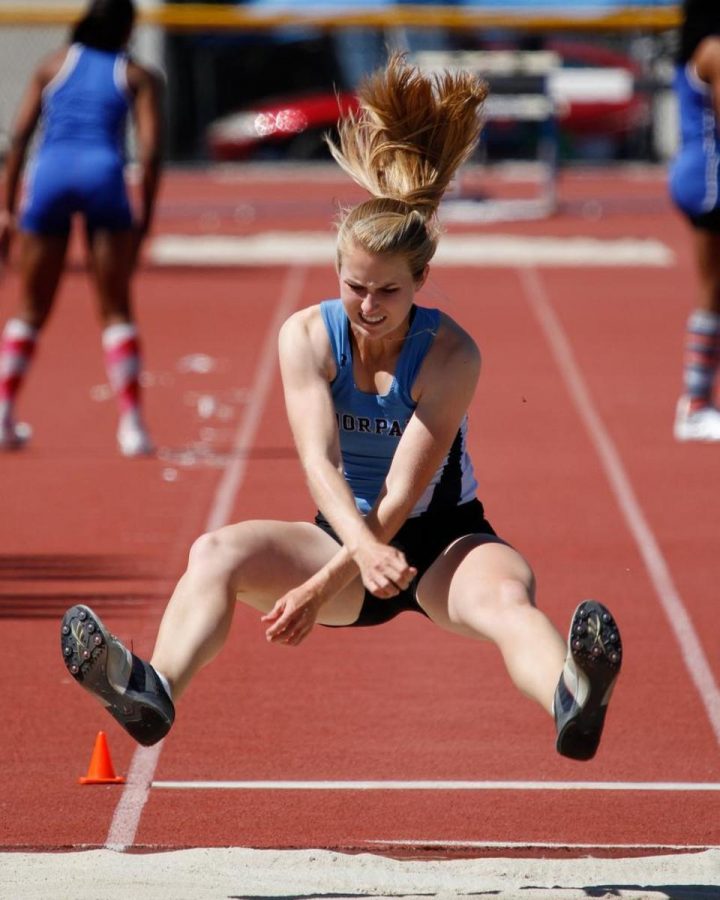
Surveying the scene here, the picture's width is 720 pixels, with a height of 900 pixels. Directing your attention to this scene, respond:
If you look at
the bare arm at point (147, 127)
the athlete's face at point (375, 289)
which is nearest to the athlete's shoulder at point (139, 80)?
the bare arm at point (147, 127)

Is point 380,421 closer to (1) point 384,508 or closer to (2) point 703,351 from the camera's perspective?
(1) point 384,508

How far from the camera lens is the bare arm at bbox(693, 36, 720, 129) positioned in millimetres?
9141

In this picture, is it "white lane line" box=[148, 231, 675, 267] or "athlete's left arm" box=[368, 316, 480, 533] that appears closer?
"athlete's left arm" box=[368, 316, 480, 533]

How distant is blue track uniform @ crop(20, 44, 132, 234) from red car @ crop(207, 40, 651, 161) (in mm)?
17807

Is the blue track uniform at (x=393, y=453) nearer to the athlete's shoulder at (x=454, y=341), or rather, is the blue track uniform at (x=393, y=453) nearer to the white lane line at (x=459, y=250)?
the athlete's shoulder at (x=454, y=341)

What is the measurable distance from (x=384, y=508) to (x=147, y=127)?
17.3ft

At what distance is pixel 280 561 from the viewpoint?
4.46 metres

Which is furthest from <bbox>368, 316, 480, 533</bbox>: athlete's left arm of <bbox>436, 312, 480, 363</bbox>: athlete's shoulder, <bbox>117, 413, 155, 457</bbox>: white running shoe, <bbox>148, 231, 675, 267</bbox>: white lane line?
<bbox>148, 231, 675, 267</bbox>: white lane line

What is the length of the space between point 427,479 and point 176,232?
17216mm

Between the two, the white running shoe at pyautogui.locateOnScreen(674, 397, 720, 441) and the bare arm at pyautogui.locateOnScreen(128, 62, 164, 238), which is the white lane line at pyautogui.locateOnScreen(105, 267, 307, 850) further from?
the white running shoe at pyautogui.locateOnScreen(674, 397, 720, 441)

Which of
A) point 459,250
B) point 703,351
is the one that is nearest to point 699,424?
point 703,351

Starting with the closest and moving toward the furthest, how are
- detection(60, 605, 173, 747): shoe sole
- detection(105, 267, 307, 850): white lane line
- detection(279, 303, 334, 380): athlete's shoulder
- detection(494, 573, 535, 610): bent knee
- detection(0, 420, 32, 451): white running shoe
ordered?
→ detection(60, 605, 173, 747): shoe sole → detection(494, 573, 535, 610): bent knee → detection(279, 303, 334, 380): athlete's shoulder → detection(105, 267, 307, 850): white lane line → detection(0, 420, 32, 451): white running shoe

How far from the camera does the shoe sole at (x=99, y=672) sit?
4090 mm

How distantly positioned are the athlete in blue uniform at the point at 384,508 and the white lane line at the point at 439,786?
732mm
